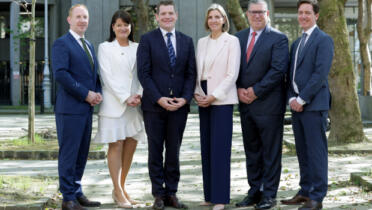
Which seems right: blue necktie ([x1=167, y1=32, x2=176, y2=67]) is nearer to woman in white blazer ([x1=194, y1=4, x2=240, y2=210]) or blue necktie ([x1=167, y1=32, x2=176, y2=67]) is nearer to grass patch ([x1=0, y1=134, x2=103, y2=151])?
woman in white blazer ([x1=194, y1=4, x2=240, y2=210])

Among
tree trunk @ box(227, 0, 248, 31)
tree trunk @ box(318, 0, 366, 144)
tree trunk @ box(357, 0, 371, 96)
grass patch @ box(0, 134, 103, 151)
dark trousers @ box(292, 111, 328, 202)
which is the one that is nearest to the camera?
dark trousers @ box(292, 111, 328, 202)

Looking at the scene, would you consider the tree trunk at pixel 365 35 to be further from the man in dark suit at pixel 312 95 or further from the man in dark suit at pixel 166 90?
the man in dark suit at pixel 166 90

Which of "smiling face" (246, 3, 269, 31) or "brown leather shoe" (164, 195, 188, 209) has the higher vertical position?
"smiling face" (246, 3, 269, 31)

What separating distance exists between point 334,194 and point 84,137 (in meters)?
3.24

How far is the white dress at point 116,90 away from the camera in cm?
642

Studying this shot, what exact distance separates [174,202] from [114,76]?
1.62 m

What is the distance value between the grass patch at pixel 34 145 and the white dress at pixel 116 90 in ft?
15.7

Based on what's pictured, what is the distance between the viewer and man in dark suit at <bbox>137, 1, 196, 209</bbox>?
6.30 metres

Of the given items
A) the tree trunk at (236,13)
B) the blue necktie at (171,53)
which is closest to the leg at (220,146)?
the blue necktie at (171,53)

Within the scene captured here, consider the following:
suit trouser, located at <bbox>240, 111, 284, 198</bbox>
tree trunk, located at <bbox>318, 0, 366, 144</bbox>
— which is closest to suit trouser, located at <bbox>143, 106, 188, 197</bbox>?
suit trouser, located at <bbox>240, 111, 284, 198</bbox>

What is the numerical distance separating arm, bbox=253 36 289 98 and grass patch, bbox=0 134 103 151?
18.6ft

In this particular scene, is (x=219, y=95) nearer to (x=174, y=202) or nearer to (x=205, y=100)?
(x=205, y=100)

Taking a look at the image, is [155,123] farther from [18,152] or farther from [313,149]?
[18,152]

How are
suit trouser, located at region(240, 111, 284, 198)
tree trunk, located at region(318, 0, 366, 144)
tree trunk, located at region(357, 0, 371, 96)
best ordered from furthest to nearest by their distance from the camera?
tree trunk, located at region(357, 0, 371, 96) → tree trunk, located at region(318, 0, 366, 144) → suit trouser, located at region(240, 111, 284, 198)
